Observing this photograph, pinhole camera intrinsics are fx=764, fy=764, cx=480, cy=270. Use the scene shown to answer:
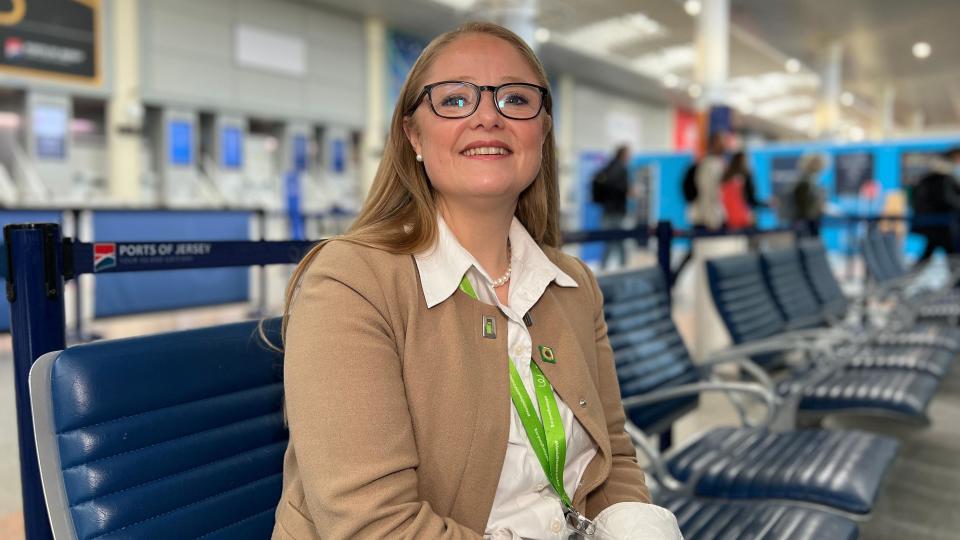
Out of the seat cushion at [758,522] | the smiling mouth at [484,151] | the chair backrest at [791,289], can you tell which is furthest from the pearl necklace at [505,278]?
the chair backrest at [791,289]

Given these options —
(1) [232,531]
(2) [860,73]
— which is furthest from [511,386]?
(2) [860,73]

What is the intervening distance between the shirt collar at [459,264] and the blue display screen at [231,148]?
12154 millimetres

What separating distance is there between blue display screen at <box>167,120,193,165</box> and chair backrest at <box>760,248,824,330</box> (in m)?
9.99

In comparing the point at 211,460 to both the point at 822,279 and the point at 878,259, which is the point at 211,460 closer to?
the point at 822,279

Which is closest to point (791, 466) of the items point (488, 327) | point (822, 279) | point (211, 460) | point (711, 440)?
point (711, 440)

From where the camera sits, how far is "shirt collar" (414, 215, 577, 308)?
1.13 m

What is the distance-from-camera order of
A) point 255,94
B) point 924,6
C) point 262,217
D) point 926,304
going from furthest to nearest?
point 924,6, point 255,94, point 262,217, point 926,304

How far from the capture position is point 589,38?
1747cm

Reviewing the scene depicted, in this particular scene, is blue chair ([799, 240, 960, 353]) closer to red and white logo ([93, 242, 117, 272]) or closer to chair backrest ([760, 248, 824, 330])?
chair backrest ([760, 248, 824, 330])

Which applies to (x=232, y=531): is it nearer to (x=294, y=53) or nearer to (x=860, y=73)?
(x=294, y=53)

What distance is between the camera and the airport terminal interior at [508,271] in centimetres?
114

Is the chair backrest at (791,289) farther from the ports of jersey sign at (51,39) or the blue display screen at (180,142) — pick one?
the ports of jersey sign at (51,39)

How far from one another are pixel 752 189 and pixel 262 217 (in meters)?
4.38

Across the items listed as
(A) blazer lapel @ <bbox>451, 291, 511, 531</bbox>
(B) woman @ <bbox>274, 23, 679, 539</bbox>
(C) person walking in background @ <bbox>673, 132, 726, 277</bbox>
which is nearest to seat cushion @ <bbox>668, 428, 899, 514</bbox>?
(B) woman @ <bbox>274, 23, 679, 539</bbox>
